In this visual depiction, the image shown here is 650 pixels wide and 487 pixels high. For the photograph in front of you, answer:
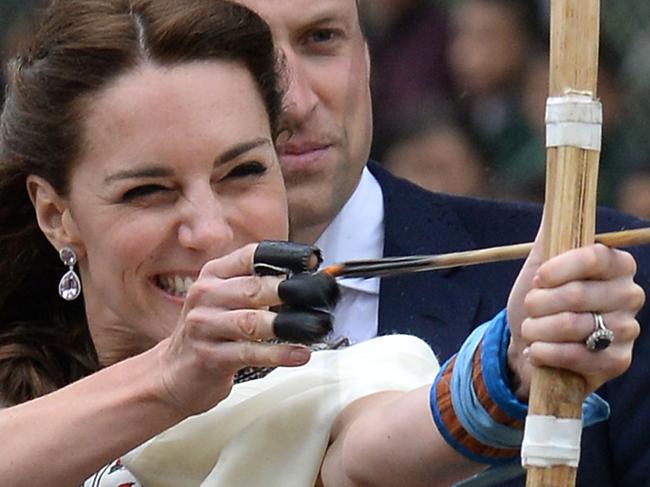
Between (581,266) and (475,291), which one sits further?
(475,291)

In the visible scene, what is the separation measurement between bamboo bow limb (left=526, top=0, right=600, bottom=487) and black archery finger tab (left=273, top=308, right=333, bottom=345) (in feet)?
0.77

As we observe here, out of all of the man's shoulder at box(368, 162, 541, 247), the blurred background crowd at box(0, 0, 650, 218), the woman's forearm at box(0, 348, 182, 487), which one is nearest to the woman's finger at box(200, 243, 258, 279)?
the woman's forearm at box(0, 348, 182, 487)

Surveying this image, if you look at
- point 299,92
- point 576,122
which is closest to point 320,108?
point 299,92

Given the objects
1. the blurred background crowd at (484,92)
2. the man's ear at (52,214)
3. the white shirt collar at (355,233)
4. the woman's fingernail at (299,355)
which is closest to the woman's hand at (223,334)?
the woman's fingernail at (299,355)

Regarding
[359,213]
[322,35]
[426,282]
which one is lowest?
[426,282]

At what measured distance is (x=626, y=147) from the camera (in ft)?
15.2

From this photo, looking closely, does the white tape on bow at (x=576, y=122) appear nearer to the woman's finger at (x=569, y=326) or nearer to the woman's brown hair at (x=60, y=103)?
the woman's finger at (x=569, y=326)

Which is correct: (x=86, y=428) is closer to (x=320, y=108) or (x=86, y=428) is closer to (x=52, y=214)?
(x=52, y=214)

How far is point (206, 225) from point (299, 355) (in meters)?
0.41

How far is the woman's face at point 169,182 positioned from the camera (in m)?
2.38

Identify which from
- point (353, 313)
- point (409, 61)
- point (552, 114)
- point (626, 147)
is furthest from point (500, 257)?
point (409, 61)

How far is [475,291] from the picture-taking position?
3104 millimetres

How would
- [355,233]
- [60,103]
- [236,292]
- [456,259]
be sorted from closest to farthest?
[456,259], [236,292], [60,103], [355,233]

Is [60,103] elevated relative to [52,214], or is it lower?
elevated
